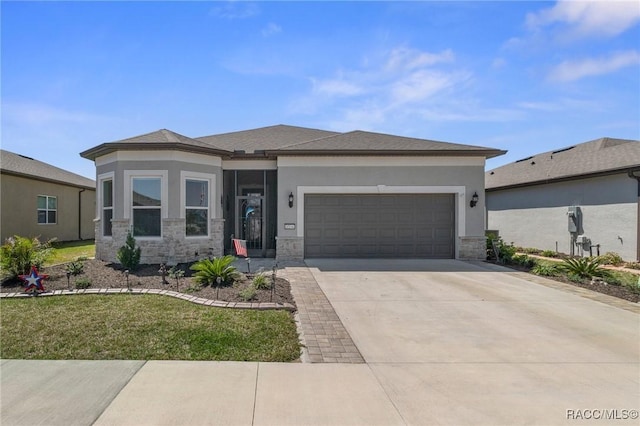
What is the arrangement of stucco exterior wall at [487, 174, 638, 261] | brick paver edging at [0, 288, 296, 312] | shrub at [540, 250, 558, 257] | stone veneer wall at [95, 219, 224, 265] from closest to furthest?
brick paver edging at [0, 288, 296, 312]
stone veneer wall at [95, 219, 224, 265]
stucco exterior wall at [487, 174, 638, 261]
shrub at [540, 250, 558, 257]

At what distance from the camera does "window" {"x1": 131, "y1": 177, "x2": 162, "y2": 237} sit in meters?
10.3

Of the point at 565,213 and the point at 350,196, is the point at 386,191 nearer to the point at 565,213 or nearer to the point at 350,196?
the point at 350,196

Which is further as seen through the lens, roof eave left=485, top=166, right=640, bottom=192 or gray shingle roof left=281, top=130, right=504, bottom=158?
roof eave left=485, top=166, right=640, bottom=192

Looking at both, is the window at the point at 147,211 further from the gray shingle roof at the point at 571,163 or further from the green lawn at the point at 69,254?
the gray shingle roof at the point at 571,163

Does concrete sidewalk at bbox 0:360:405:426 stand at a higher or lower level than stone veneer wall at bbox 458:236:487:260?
lower

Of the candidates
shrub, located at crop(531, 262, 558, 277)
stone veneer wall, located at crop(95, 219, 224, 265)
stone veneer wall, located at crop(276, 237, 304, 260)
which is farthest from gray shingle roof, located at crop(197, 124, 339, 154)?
shrub, located at crop(531, 262, 558, 277)

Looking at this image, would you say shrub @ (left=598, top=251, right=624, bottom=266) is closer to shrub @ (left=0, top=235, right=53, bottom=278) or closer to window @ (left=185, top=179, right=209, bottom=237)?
window @ (left=185, top=179, right=209, bottom=237)

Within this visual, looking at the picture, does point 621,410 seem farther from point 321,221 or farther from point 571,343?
point 321,221

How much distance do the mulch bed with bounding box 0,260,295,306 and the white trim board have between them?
398cm

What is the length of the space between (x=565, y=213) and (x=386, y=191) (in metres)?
8.63

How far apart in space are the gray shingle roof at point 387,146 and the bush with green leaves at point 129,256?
5.38 m

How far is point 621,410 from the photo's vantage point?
2967 millimetres

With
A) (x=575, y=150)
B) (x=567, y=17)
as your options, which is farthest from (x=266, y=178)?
(x=575, y=150)

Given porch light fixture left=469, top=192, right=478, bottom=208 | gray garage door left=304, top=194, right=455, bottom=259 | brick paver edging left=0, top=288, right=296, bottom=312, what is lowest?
brick paver edging left=0, top=288, right=296, bottom=312
